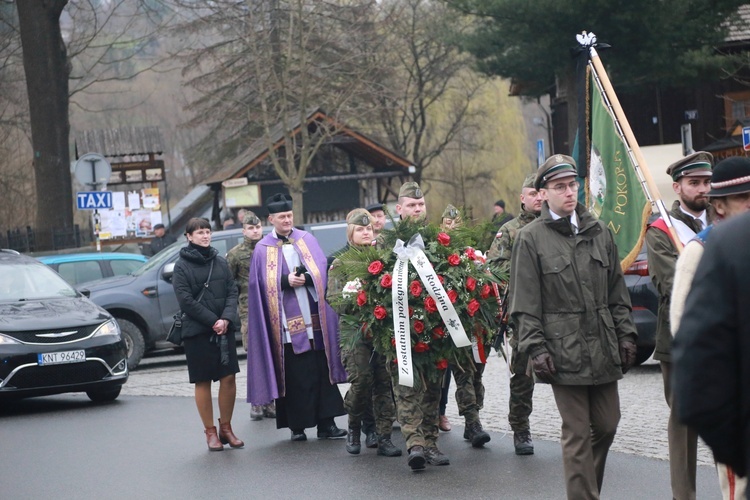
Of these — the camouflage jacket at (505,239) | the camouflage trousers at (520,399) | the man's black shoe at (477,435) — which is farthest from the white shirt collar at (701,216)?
the man's black shoe at (477,435)

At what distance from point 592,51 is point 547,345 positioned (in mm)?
2358

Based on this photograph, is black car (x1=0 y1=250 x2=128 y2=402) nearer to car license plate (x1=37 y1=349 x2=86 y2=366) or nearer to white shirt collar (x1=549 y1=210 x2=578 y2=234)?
car license plate (x1=37 y1=349 x2=86 y2=366)

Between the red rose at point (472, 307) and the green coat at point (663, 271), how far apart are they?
2.12 m

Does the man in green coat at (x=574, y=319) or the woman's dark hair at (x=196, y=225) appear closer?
the man in green coat at (x=574, y=319)

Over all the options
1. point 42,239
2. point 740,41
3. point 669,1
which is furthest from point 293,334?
point 740,41

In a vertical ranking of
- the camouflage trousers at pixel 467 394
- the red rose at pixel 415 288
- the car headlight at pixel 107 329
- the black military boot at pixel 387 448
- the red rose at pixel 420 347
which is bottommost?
the black military boot at pixel 387 448

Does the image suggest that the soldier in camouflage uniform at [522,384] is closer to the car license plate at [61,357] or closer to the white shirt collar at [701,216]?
the white shirt collar at [701,216]

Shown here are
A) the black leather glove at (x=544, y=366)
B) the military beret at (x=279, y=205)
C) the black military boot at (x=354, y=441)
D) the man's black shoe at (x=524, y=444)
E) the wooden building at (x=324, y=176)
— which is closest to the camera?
the black leather glove at (x=544, y=366)

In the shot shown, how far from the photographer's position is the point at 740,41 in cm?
3077

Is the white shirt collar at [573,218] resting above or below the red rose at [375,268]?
above

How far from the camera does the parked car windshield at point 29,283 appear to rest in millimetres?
13820

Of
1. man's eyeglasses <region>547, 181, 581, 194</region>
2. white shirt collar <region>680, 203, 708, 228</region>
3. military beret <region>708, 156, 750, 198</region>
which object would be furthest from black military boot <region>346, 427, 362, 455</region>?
military beret <region>708, 156, 750, 198</region>

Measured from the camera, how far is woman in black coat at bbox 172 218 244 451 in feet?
33.0

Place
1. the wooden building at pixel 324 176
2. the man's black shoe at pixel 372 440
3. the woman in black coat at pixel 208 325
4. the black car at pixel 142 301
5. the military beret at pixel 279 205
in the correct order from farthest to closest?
the wooden building at pixel 324 176
the black car at pixel 142 301
the military beret at pixel 279 205
the woman in black coat at pixel 208 325
the man's black shoe at pixel 372 440
